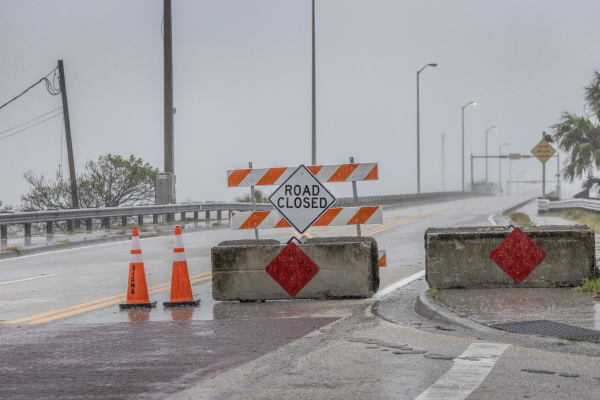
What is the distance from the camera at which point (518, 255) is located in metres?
8.75

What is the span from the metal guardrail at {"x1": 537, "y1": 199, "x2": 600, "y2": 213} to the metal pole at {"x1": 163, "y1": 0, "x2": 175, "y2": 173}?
16.2 metres

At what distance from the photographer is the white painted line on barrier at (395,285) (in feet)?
29.6

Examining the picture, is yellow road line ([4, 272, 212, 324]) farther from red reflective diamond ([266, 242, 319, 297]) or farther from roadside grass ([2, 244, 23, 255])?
roadside grass ([2, 244, 23, 255])

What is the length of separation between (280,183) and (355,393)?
5264 millimetres

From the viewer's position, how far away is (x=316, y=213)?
30.1ft

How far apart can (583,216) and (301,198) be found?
21.2m

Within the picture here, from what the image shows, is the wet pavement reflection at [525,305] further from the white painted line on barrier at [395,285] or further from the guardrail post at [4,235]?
the guardrail post at [4,235]

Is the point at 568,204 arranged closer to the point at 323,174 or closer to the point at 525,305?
the point at 323,174

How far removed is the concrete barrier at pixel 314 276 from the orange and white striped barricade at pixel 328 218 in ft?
2.24

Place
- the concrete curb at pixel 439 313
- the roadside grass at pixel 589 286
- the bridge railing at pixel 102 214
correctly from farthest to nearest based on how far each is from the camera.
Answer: the bridge railing at pixel 102 214 → the roadside grass at pixel 589 286 → the concrete curb at pixel 439 313

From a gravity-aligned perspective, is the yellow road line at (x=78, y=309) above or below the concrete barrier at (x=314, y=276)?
below

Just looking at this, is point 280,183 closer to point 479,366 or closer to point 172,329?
point 172,329

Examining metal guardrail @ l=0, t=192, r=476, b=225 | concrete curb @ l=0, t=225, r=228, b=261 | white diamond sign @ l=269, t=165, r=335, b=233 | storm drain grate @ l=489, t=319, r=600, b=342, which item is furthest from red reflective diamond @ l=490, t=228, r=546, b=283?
metal guardrail @ l=0, t=192, r=476, b=225

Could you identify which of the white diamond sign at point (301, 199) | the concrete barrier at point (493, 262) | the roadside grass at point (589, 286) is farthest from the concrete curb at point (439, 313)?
the roadside grass at point (589, 286)
